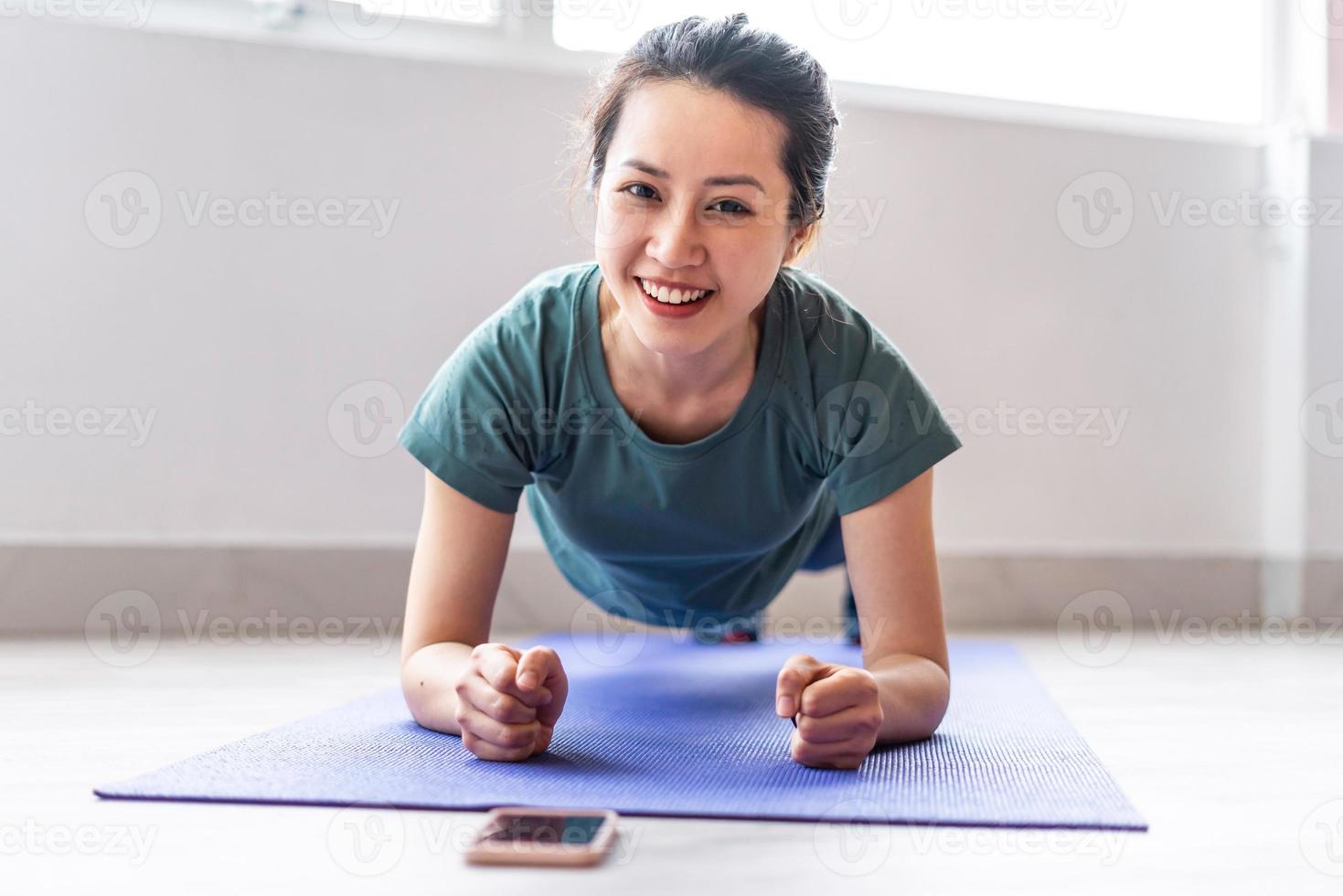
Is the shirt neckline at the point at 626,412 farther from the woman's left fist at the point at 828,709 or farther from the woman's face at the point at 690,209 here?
the woman's left fist at the point at 828,709

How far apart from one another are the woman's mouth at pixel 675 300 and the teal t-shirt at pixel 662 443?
0.10m

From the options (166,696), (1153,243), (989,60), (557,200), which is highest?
(989,60)

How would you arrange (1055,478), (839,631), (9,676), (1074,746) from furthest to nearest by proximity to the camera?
1. (1055,478)
2. (839,631)
3. (9,676)
4. (1074,746)

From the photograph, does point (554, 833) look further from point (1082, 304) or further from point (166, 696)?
point (1082, 304)

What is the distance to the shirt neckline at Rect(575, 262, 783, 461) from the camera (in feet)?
3.43

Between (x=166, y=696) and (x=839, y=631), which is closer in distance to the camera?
(x=166, y=696)

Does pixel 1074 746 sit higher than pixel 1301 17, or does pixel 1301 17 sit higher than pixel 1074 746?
pixel 1301 17

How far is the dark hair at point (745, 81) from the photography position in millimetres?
972

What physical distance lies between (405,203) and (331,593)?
0.62 metres

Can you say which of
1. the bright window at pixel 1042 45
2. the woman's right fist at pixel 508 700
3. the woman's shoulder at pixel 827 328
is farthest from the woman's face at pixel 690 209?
the bright window at pixel 1042 45

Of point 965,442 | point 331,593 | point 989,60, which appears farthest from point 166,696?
point 989,60

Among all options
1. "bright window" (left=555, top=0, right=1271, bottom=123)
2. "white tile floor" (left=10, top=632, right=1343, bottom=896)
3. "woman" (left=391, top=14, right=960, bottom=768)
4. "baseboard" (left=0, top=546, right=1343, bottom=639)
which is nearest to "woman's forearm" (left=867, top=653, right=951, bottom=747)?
"woman" (left=391, top=14, right=960, bottom=768)

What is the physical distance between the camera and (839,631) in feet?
6.35

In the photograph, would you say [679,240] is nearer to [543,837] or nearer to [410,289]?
[543,837]
